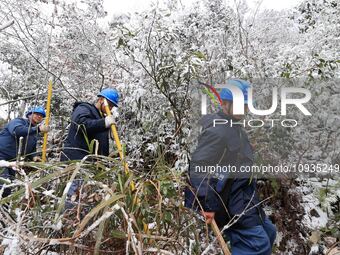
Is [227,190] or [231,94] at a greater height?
[231,94]

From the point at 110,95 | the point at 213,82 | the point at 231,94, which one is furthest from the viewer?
the point at 213,82

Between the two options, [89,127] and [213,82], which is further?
[213,82]

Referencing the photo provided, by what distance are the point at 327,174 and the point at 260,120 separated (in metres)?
0.96

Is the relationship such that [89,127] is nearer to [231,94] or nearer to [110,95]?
[110,95]

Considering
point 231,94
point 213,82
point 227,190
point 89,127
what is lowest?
point 227,190

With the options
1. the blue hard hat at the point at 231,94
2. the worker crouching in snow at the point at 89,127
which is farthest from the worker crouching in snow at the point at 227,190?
the worker crouching in snow at the point at 89,127

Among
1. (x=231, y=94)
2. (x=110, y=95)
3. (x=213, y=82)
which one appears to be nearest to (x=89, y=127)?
(x=110, y=95)

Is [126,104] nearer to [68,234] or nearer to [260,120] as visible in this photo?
[260,120]

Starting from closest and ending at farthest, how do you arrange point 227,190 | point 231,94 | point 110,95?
point 227,190
point 231,94
point 110,95

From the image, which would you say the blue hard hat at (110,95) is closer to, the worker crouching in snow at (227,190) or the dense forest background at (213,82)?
the dense forest background at (213,82)

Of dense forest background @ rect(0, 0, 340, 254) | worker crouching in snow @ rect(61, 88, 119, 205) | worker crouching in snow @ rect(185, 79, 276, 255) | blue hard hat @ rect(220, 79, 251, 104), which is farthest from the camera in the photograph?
dense forest background @ rect(0, 0, 340, 254)

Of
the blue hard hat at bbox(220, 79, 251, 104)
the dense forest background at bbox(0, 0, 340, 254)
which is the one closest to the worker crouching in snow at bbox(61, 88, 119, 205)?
the dense forest background at bbox(0, 0, 340, 254)

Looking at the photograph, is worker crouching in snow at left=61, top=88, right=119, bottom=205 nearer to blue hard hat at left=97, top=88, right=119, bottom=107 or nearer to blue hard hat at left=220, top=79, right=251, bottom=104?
blue hard hat at left=97, top=88, right=119, bottom=107

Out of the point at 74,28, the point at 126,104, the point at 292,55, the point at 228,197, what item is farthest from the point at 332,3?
the point at 228,197
